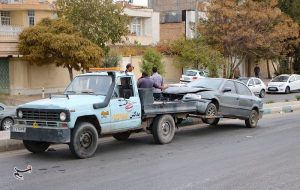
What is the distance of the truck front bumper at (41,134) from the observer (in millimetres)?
10219

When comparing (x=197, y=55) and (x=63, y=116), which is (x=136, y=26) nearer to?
(x=197, y=55)

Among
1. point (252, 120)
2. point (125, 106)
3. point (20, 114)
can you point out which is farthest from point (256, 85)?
point (20, 114)

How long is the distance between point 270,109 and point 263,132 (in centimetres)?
657

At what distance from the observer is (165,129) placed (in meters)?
13.0

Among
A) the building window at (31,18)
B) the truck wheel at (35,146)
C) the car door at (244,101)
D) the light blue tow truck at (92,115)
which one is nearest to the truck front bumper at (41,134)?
the light blue tow truck at (92,115)

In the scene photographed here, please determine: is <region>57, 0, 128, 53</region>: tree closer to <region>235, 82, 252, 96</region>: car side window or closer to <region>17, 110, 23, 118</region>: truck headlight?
<region>235, 82, 252, 96</region>: car side window

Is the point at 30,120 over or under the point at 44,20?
under

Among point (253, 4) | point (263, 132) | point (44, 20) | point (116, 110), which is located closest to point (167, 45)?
point (253, 4)

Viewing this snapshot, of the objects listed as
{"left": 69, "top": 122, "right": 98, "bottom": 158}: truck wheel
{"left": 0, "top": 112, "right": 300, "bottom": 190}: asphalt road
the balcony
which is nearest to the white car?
the balcony

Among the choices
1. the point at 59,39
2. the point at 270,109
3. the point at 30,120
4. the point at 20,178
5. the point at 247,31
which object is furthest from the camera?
the point at 247,31

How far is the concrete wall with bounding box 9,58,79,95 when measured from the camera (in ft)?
109

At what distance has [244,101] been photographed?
16.4 m

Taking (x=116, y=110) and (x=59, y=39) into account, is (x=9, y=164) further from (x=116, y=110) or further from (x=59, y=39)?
(x=59, y=39)

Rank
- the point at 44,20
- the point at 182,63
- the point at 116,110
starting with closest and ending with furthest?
the point at 116,110
the point at 44,20
the point at 182,63
